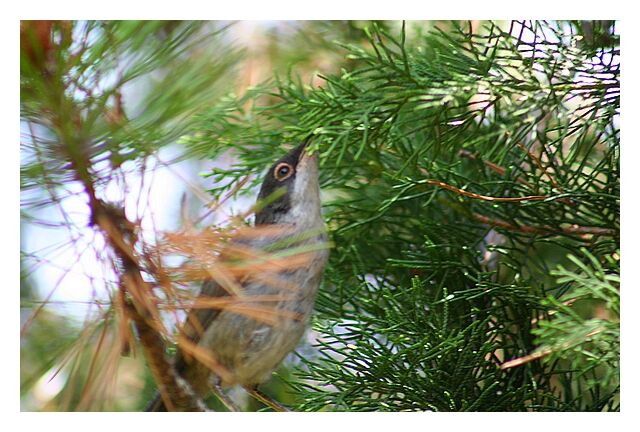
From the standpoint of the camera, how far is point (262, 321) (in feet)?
2.91

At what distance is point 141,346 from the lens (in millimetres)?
796

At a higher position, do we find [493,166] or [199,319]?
[493,166]

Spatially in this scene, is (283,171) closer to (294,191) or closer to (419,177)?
(294,191)

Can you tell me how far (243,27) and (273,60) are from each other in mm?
195

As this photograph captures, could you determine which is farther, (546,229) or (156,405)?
(546,229)

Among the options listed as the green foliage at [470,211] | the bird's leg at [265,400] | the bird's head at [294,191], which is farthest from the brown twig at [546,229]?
the bird's leg at [265,400]

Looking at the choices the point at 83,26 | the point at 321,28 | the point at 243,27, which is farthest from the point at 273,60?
the point at 83,26

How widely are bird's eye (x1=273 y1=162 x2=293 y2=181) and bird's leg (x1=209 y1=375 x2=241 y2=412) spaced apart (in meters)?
0.24

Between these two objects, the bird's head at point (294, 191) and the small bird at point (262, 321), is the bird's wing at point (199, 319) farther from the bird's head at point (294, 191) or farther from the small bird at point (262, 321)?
the bird's head at point (294, 191)

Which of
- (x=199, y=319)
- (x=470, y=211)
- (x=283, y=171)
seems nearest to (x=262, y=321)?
(x=199, y=319)

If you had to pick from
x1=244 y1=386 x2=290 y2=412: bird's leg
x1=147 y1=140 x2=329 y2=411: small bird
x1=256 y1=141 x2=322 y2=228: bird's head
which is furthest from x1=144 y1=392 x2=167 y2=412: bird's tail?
x1=256 y1=141 x2=322 y2=228: bird's head

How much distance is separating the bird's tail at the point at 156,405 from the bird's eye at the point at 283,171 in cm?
28

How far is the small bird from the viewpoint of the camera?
0.86 metres

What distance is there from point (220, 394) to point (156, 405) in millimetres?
70
